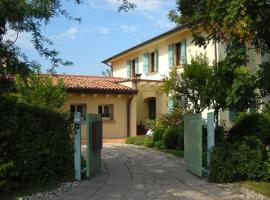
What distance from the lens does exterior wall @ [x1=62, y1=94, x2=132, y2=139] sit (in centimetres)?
2992

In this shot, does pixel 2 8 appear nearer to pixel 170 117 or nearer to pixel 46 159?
pixel 46 159

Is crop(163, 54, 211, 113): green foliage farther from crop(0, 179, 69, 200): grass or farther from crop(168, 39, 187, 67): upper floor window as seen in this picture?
crop(0, 179, 69, 200): grass

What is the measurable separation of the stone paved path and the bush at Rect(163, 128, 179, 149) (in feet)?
13.9

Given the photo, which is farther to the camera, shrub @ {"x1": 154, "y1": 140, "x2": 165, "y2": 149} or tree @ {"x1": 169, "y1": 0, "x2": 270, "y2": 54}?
shrub @ {"x1": 154, "y1": 140, "x2": 165, "y2": 149}

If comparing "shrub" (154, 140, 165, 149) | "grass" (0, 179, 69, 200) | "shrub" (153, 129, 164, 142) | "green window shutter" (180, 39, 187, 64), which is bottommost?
"grass" (0, 179, 69, 200)

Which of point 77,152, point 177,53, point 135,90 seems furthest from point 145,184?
point 135,90

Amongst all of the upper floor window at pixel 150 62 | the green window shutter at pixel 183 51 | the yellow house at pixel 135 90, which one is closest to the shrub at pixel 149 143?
the yellow house at pixel 135 90

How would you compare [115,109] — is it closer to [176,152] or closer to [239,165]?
[176,152]

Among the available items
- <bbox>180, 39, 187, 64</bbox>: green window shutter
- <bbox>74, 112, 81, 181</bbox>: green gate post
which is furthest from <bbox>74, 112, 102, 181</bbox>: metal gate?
<bbox>180, 39, 187, 64</bbox>: green window shutter

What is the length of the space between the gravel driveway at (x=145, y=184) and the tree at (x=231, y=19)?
380 centimetres

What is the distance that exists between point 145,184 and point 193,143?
244cm

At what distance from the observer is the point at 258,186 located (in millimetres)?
11852

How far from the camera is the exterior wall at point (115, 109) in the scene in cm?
2992

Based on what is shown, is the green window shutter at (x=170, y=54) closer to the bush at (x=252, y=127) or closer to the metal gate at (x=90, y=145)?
the bush at (x=252, y=127)
